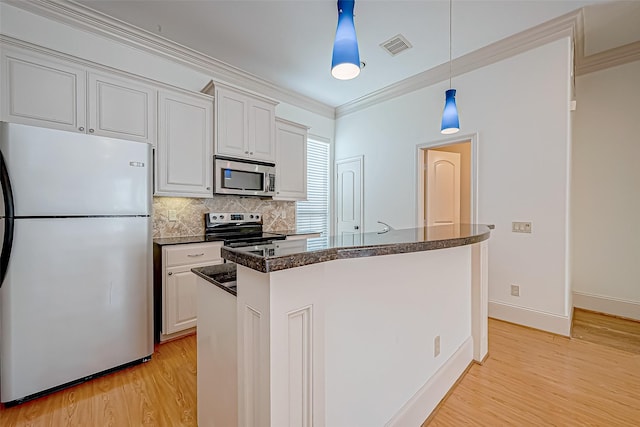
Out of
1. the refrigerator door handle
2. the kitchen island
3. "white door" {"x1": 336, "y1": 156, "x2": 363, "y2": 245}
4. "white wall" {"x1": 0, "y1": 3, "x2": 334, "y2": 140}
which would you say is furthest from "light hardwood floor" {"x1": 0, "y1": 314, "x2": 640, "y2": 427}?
"white wall" {"x1": 0, "y1": 3, "x2": 334, "y2": 140}

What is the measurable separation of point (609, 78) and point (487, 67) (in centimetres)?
138

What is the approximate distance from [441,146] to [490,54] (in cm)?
106

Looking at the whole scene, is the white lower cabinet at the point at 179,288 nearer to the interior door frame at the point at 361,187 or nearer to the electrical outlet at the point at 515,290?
the interior door frame at the point at 361,187

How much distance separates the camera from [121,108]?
2.41m

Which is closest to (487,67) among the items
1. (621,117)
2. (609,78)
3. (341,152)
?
(609,78)

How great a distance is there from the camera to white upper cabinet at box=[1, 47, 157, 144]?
1.98m

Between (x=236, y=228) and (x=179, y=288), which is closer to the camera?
(x=179, y=288)

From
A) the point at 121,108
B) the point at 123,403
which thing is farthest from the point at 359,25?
the point at 123,403

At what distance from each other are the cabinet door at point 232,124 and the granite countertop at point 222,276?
198cm

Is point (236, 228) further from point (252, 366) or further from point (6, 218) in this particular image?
point (252, 366)

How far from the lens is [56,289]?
1744 mm

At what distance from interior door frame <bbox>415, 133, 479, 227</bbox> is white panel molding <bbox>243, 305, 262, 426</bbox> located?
2976mm

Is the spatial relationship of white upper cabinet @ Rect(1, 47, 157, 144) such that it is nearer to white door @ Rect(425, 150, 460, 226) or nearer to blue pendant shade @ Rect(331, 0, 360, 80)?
blue pendant shade @ Rect(331, 0, 360, 80)

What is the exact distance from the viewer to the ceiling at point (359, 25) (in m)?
2.32
